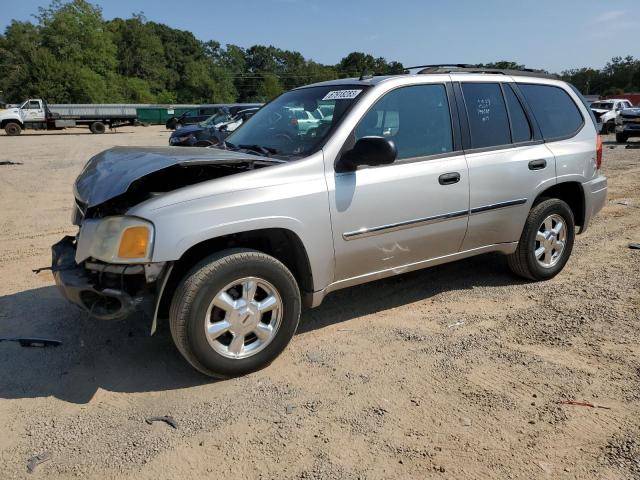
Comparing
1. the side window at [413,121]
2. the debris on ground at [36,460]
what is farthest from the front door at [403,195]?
the debris on ground at [36,460]

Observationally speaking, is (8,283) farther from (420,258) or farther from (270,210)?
(420,258)

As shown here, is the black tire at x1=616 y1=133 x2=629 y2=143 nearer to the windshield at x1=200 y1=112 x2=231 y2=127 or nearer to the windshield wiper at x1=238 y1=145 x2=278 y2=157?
the windshield at x1=200 y1=112 x2=231 y2=127

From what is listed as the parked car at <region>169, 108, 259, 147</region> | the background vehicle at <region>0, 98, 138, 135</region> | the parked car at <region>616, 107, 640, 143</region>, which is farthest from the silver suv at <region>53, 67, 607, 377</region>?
the background vehicle at <region>0, 98, 138, 135</region>

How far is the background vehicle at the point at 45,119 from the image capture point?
30969 millimetres

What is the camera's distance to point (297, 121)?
4066 mm

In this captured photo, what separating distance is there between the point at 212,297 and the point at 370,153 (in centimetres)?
133

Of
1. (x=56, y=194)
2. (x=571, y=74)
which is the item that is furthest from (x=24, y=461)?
(x=571, y=74)

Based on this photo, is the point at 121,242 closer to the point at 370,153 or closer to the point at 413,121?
the point at 370,153

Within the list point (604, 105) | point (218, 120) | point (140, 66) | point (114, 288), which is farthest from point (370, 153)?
point (140, 66)

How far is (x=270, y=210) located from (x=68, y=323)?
6.60ft

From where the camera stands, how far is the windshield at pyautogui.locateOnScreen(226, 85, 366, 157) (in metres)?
3.66

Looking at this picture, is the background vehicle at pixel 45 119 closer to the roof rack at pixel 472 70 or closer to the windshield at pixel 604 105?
the windshield at pixel 604 105

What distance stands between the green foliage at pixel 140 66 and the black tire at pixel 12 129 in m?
16.0

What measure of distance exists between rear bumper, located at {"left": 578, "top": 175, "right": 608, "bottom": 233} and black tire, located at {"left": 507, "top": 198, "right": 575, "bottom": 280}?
0.23 metres
